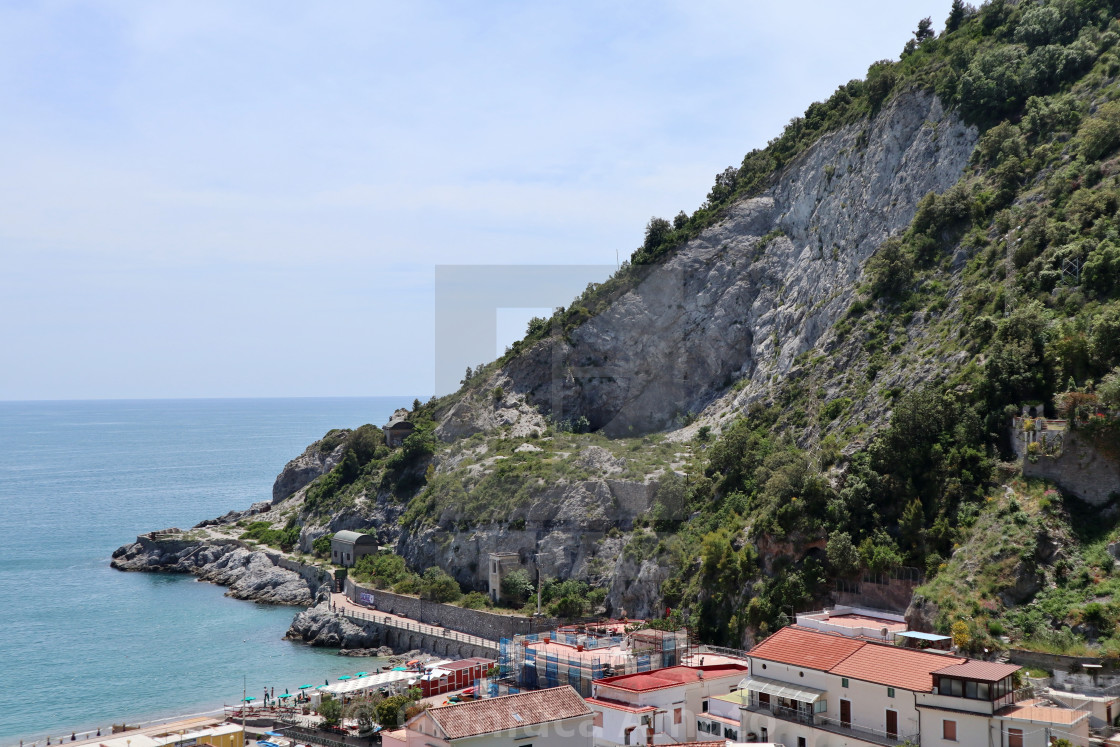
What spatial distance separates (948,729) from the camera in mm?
24703

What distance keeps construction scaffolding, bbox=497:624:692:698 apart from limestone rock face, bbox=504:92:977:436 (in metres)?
25.8

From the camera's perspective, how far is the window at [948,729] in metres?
24.6

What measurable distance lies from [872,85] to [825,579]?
3981cm

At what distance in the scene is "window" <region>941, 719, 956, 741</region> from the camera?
80.7 ft

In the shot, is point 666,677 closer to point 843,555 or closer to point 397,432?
point 843,555

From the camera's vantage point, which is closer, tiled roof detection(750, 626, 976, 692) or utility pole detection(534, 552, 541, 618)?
tiled roof detection(750, 626, 976, 692)

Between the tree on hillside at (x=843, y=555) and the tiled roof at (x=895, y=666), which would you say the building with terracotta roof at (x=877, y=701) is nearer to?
the tiled roof at (x=895, y=666)

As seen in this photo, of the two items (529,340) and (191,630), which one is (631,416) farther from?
(191,630)

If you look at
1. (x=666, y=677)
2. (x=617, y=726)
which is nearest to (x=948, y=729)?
(x=617, y=726)

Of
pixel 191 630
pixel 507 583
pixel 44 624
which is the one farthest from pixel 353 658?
pixel 44 624

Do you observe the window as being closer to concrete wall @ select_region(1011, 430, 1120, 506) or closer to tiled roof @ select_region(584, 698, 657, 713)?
tiled roof @ select_region(584, 698, 657, 713)

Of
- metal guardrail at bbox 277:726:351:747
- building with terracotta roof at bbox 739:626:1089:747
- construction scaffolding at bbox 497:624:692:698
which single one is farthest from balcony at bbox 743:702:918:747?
metal guardrail at bbox 277:726:351:747

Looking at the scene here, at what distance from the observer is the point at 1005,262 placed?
44.2 metres

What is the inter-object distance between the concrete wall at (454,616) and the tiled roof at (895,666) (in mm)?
23706
